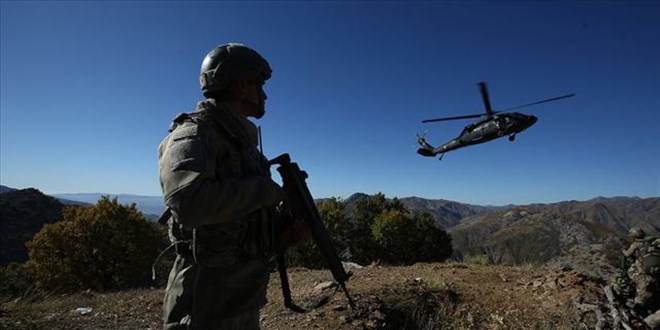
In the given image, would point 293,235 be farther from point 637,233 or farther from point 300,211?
point 637,233

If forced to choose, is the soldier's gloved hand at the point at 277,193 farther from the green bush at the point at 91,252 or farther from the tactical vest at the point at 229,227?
the green bush at the point at 91,252

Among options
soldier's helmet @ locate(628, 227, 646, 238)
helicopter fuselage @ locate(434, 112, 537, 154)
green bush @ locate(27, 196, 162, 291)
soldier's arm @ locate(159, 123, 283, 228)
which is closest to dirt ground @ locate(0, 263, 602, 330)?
soldier's helmet @ locate(628, 227, 646, 238)

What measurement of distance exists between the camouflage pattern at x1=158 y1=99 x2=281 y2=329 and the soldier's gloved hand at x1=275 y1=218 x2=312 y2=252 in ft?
0.22

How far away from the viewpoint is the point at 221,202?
5.84 ft

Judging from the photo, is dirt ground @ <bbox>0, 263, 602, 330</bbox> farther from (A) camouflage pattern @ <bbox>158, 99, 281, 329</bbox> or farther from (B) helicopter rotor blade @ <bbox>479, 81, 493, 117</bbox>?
(B) helicopter rotor blade @ <bbox>479, 81, 493, 117</bbox>

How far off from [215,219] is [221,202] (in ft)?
0.28

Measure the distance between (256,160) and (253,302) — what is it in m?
0.79

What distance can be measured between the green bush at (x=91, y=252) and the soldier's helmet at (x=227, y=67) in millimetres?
23368

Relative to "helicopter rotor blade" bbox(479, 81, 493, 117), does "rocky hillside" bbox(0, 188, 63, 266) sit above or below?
below

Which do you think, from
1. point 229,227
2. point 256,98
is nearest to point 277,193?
point 229,227

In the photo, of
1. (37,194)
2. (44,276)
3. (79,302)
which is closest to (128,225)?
(44,276)

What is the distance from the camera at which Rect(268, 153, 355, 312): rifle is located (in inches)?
92.8

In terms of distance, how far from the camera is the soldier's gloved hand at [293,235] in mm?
2236

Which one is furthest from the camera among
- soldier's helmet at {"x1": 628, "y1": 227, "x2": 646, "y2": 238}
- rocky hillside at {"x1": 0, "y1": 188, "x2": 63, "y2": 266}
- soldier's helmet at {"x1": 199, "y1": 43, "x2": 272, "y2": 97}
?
rocky hillside at {"x1": 0, "y1": 188, "x2": 63, "y2": 266}
